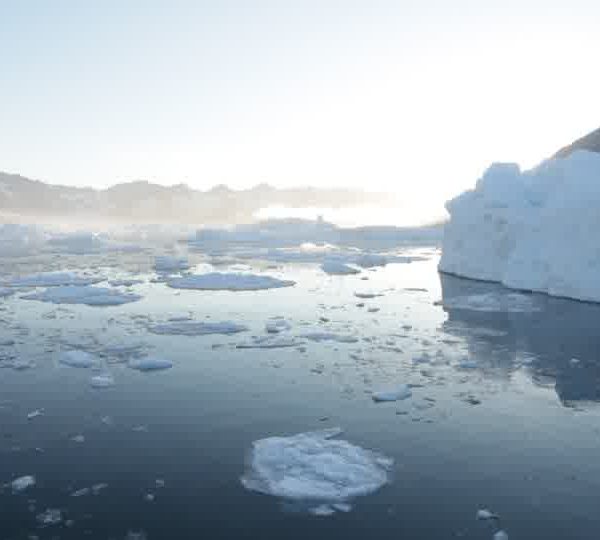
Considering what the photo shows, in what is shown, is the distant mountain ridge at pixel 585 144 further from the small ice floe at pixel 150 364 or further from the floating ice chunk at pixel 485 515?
the floating ice chunk at pixel 485 515

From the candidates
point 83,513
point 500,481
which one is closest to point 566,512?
point 500,481

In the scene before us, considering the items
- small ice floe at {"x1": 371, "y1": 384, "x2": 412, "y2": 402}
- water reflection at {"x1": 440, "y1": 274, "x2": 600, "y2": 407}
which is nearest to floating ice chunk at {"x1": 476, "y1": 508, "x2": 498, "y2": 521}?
small ice floe at {"x1": 371, "y1": 384, "x2": 412, "y2": 402}

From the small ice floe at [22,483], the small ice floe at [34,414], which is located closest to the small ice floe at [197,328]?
the small ice floe at [34,414]

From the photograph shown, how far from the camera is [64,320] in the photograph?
17.8 m

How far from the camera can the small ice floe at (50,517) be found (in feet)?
22.6

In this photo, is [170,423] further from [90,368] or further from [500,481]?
[500,481]

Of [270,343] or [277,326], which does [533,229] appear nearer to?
[277,326]

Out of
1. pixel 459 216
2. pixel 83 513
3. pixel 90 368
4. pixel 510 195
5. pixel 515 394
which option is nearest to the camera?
pixel 83 513

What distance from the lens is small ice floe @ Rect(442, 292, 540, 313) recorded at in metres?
20.8

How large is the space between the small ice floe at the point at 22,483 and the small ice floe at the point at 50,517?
2.32ft

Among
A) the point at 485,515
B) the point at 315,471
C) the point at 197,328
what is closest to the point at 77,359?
the point at 197,328

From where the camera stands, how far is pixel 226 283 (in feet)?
82.8

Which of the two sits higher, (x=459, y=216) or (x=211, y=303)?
(x=459, y=216)

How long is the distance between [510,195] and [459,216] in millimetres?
3333
